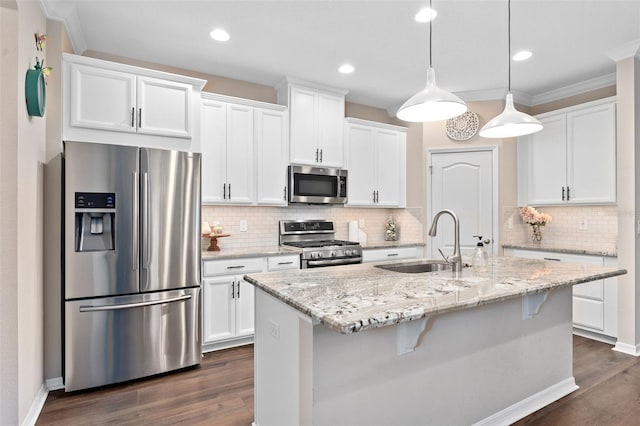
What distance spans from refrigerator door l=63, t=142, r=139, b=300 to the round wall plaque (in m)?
3.59

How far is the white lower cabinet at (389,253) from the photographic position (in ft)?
13.5

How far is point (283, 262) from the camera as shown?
3.54 m

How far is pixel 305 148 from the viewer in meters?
3.99

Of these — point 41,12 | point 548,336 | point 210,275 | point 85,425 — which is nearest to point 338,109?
point 210,275

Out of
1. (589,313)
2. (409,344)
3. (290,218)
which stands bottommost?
(589,313)

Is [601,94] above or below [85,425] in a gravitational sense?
above

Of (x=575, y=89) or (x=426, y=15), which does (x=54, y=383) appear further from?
(x=575, y=89)

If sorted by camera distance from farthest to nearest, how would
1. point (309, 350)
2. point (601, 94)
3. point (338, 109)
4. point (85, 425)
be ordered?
point (338, 109) < point (601, 94) < point (85, 425) < point (309, 350)

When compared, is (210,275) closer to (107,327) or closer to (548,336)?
(107,327)

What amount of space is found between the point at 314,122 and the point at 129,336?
2.74 meters

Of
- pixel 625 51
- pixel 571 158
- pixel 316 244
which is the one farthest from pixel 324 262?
pixel 625 51

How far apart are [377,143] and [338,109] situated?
0.71m

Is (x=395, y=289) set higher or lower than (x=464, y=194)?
lower

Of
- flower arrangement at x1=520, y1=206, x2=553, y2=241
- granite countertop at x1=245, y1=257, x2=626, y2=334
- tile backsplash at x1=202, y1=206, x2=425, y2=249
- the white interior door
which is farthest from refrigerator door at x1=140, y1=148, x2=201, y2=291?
flower arrangement at x1=520, y1=206, x2=553, y2=241
